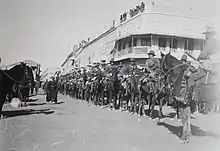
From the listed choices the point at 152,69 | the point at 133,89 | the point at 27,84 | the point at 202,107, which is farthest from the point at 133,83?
the point at 27,84

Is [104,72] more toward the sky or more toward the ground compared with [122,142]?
more toward the sky

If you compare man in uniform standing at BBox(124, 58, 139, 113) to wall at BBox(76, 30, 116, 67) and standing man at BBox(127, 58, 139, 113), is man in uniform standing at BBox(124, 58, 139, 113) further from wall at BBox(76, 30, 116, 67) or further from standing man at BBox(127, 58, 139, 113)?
wall at BBox(76, 30, 116, 67)

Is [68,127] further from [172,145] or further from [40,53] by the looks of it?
[172,145]

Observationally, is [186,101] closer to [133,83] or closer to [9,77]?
[133,83]

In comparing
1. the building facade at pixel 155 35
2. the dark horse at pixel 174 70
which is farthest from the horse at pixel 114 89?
the dark horse at pixel 174 70

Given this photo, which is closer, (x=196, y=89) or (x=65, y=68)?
(x=196, y=89)

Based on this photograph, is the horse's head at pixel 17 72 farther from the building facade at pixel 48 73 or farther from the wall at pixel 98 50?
the wall at pixel 98 50

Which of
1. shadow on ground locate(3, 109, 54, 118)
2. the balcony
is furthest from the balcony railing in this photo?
shadow on ground locate(3, 109, 54, 118)

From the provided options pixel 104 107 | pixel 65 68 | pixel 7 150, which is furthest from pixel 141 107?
pixel 7 150
